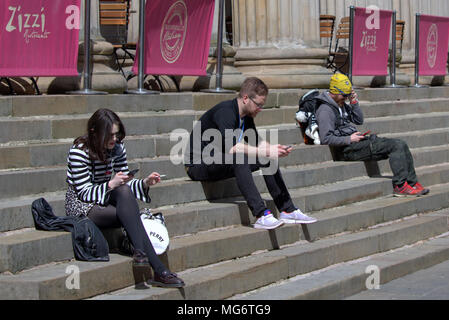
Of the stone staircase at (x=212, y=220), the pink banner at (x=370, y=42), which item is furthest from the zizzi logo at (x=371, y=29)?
the stone staircase at (x=212, y=220)

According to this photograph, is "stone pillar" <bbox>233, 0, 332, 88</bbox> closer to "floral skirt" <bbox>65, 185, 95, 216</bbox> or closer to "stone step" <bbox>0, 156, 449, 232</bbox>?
"stone step" <bbox>0, 156, 449, 232</bbox>

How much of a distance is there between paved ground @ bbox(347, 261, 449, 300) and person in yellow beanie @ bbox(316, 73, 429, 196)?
6.89 feet

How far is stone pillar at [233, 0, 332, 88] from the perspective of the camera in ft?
42.3

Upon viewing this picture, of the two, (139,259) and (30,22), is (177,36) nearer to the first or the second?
(30,22)

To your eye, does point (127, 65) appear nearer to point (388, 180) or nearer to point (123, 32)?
point (123, 32)

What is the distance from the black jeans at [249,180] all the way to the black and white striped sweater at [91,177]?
1160 mm

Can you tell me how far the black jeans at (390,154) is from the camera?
32.6 feet

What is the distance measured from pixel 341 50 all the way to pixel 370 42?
234 centimetres

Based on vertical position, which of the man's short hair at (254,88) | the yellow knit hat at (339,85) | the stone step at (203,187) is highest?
the yellow knit hat at (339,85)

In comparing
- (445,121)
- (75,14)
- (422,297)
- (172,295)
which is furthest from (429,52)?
(172,295)

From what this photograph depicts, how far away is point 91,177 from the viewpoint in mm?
6629

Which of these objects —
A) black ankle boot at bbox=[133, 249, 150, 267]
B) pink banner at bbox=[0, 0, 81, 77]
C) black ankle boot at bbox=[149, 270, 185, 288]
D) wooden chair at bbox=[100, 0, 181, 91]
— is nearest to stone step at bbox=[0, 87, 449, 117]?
pink banner at bbox=[0, 0, 81, 77]

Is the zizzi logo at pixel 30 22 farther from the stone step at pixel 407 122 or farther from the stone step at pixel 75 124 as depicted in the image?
the stone step at pixel 407 122

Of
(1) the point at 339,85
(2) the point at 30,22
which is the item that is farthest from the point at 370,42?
(2) the point at 30,22
